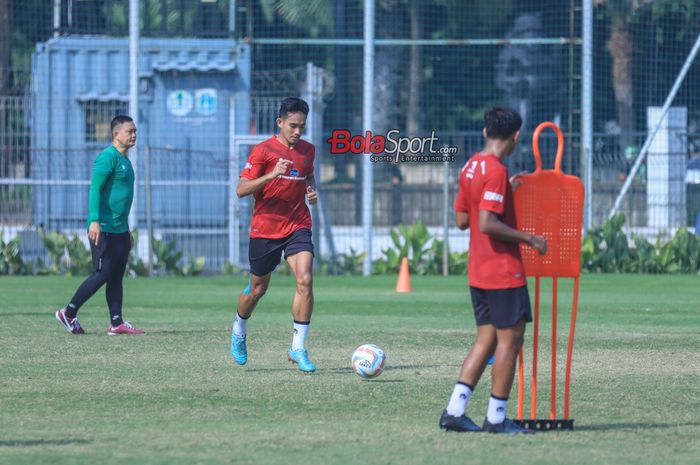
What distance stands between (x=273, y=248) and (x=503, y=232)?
389cm

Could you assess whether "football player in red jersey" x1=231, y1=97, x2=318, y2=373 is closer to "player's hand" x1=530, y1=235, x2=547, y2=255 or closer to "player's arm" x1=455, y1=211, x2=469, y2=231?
"player's arm" x1=455, y1=211, x2=469, y2=231

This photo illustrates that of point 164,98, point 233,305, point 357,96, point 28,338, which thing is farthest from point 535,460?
point 357,96

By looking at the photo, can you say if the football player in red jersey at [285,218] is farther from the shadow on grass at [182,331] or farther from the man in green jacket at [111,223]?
the shadow on grass at [182,331]

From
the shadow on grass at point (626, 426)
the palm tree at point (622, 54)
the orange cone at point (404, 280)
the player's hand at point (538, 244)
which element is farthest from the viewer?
the palm tree at point (622, 54)

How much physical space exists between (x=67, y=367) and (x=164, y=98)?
52.6 ft

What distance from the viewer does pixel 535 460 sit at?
6.77 meters

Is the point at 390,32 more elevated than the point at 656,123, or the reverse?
the point at 390,32

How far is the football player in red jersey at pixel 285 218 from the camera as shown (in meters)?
10.6

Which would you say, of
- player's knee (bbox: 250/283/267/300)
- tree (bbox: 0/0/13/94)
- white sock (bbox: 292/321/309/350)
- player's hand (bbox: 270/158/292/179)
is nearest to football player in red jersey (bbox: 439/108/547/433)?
player's hand (bbox: 270/158/292/179)

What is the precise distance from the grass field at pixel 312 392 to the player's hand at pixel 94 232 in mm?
924

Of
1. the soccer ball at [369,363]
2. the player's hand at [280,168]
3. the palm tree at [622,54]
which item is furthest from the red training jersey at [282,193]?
the palm tree at [622,54]

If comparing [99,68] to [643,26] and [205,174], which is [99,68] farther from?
[643,26]

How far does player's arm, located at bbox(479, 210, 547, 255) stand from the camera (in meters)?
7.24

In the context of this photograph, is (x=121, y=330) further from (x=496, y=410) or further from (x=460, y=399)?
(x=496, y=410)
